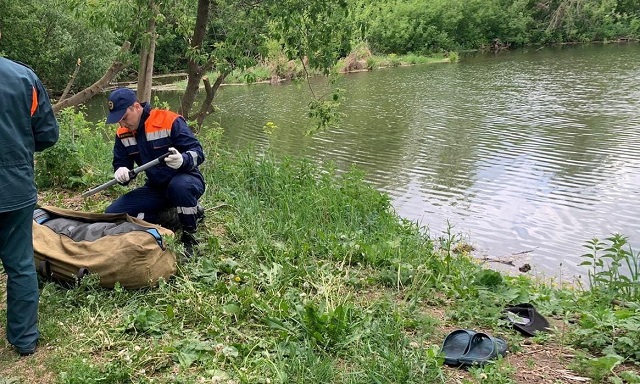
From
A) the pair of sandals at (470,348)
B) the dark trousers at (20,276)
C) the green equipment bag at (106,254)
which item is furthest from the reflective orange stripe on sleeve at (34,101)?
the pair of sandals at (470,348)

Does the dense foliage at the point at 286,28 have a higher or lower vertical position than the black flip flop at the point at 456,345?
higher

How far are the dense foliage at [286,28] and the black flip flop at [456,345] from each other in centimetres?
365

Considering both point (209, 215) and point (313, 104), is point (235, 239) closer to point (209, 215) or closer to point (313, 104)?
point (209, 215)

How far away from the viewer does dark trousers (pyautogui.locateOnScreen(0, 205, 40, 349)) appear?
9.37 ft

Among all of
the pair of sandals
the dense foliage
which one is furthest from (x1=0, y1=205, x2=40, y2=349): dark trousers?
the dense foliage

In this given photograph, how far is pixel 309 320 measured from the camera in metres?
3.15

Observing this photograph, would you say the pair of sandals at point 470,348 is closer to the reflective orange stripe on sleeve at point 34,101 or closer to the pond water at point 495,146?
the reflective orange stripe on sleeve at point 34,101

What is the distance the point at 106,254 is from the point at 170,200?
84cm

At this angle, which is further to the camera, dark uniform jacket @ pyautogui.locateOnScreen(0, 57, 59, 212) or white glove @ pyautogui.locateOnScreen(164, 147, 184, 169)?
white glove @ pyautogui.locateOnScreen(164, 147, 184, 169)

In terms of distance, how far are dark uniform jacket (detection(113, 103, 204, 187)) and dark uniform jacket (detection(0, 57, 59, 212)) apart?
1.19 metres

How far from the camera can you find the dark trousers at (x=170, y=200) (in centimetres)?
407

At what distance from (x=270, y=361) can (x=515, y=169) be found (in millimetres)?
8995

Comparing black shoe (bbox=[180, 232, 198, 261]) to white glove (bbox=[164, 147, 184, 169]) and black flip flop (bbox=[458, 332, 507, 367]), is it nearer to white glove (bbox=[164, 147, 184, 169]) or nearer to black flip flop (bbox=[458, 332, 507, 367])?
white glove (bbox=[164, 147, 184, 169])

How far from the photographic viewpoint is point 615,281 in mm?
4500
